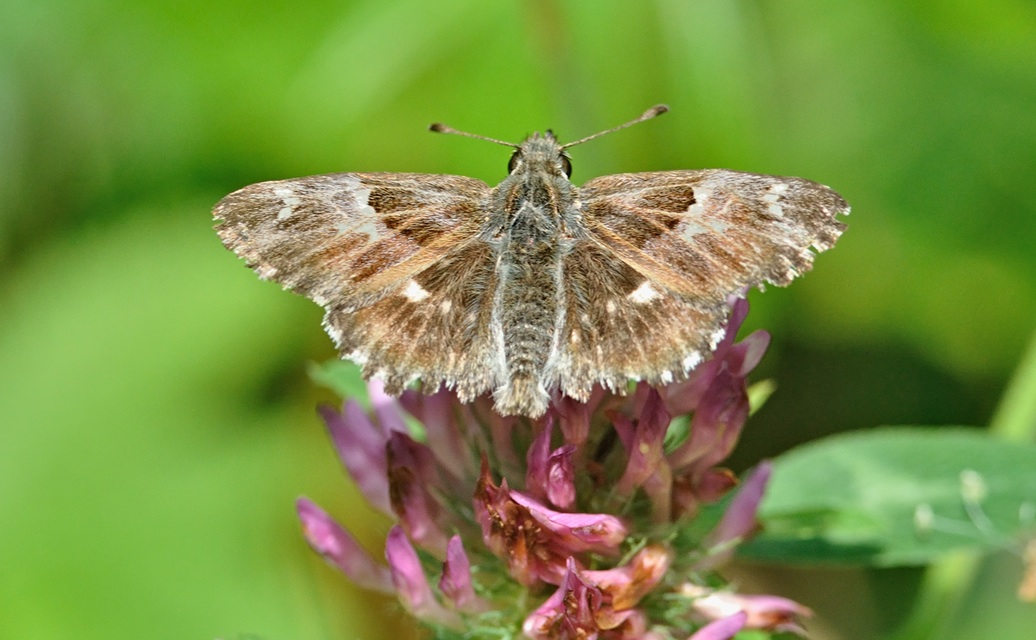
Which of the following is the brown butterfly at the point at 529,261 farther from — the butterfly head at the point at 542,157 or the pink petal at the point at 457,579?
the pink petal at the point at 457,579

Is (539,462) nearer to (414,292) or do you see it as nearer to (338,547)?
(414,292)

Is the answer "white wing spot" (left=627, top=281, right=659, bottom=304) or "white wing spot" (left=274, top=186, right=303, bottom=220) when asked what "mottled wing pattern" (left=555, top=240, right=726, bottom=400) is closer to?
"white wing spot" (left=627, top=281, right=659, bottom=304)

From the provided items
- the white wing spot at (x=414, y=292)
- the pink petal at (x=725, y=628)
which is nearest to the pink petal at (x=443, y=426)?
the white wing spot at (x=414, y=292)

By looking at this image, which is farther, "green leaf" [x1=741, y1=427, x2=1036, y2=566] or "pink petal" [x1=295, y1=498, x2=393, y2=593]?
"green leaf" [x1=741, y1=427, x2=1036, y2=566]

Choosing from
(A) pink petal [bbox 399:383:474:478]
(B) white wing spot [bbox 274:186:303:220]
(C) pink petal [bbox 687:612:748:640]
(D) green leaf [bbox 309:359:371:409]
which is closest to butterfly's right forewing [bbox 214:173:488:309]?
(B) white wing spot [bbox 274:186:303:220]

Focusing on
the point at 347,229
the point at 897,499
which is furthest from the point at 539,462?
the point at 897,499

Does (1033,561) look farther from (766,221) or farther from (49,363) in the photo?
(49,363)
